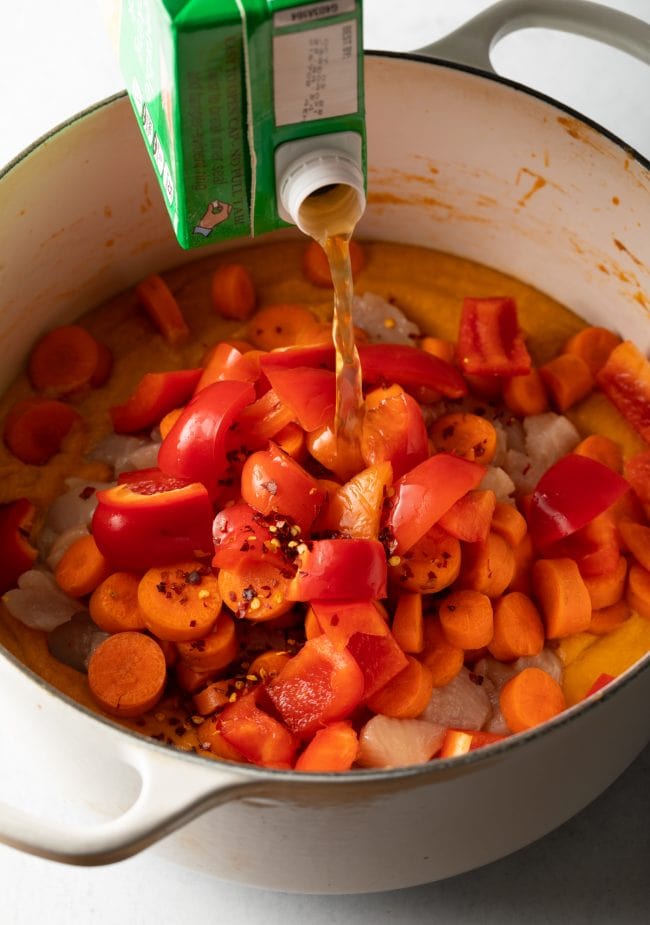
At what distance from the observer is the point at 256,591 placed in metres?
1.67

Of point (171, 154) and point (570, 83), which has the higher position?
point (570, 83)

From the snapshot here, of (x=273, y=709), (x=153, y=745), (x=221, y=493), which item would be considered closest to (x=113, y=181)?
(x=221, y=493)

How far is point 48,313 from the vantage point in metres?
2.05

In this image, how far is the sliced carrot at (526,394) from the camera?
6.47 feet

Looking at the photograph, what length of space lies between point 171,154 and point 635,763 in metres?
1.15

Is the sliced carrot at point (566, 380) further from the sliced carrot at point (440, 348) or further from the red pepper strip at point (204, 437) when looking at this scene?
the red pepper strip at point (204, 437)

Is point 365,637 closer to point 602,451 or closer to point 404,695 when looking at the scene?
point 404,695

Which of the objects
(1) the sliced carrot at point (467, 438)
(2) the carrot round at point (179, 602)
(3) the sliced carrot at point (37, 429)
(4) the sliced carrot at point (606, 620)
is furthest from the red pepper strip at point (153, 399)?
(4) the sliced carrot at point (606, 620)

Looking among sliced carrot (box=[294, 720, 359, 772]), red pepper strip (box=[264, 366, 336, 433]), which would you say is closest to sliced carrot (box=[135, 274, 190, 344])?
red pepper strip (box=[264, 366, 336, 433])

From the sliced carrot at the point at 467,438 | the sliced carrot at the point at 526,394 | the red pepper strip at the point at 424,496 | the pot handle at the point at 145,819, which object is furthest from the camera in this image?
the sliced carrot at the point at 526,394

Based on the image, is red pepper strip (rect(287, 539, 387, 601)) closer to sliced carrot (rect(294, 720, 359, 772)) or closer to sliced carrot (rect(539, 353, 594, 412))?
sliced carrot (rect(294, 720, 359, 772))

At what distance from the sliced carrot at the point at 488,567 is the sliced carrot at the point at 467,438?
159 mm

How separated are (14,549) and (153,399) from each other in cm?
32

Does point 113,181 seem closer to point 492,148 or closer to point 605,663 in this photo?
point 492,148
